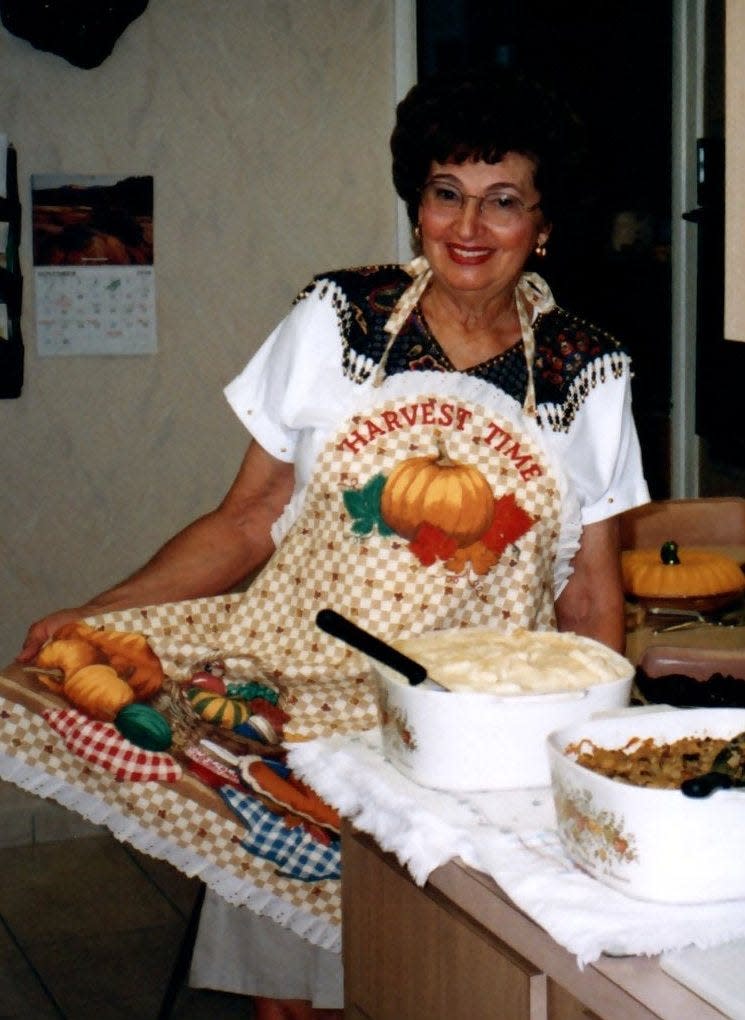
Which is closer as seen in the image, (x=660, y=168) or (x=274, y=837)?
(x=274, y=837)

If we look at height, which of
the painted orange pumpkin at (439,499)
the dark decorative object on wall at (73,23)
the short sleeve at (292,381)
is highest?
the dark decorative object on wall at (73,23)

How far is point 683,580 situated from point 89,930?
161 cm

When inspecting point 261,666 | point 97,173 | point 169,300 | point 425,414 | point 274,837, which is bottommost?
point 274,837

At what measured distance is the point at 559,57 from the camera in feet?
14.8

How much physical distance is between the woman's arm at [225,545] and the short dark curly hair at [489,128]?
478 mm

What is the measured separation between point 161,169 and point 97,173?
0.52ft

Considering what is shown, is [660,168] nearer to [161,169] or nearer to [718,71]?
[718,71]

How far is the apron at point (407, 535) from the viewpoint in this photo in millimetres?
2064

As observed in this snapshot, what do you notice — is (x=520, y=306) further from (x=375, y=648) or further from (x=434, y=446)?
(x=375, y=648)

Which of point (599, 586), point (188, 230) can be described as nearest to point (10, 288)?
point (188, 230)

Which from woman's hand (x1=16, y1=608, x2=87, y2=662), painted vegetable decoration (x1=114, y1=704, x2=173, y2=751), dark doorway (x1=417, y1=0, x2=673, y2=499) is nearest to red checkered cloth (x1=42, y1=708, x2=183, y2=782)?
painted vegetable decoration (x1=114, y1=704, x2=173, y2=751)

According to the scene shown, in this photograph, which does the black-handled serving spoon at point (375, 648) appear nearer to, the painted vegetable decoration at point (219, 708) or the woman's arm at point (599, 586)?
the painted vegetable decoration at point (219, 708)

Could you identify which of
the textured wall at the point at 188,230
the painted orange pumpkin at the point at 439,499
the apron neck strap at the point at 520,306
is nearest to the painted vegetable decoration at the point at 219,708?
the painted orange pumpkin at the point at 439,499

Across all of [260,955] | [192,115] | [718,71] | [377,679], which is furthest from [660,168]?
[377,679]
